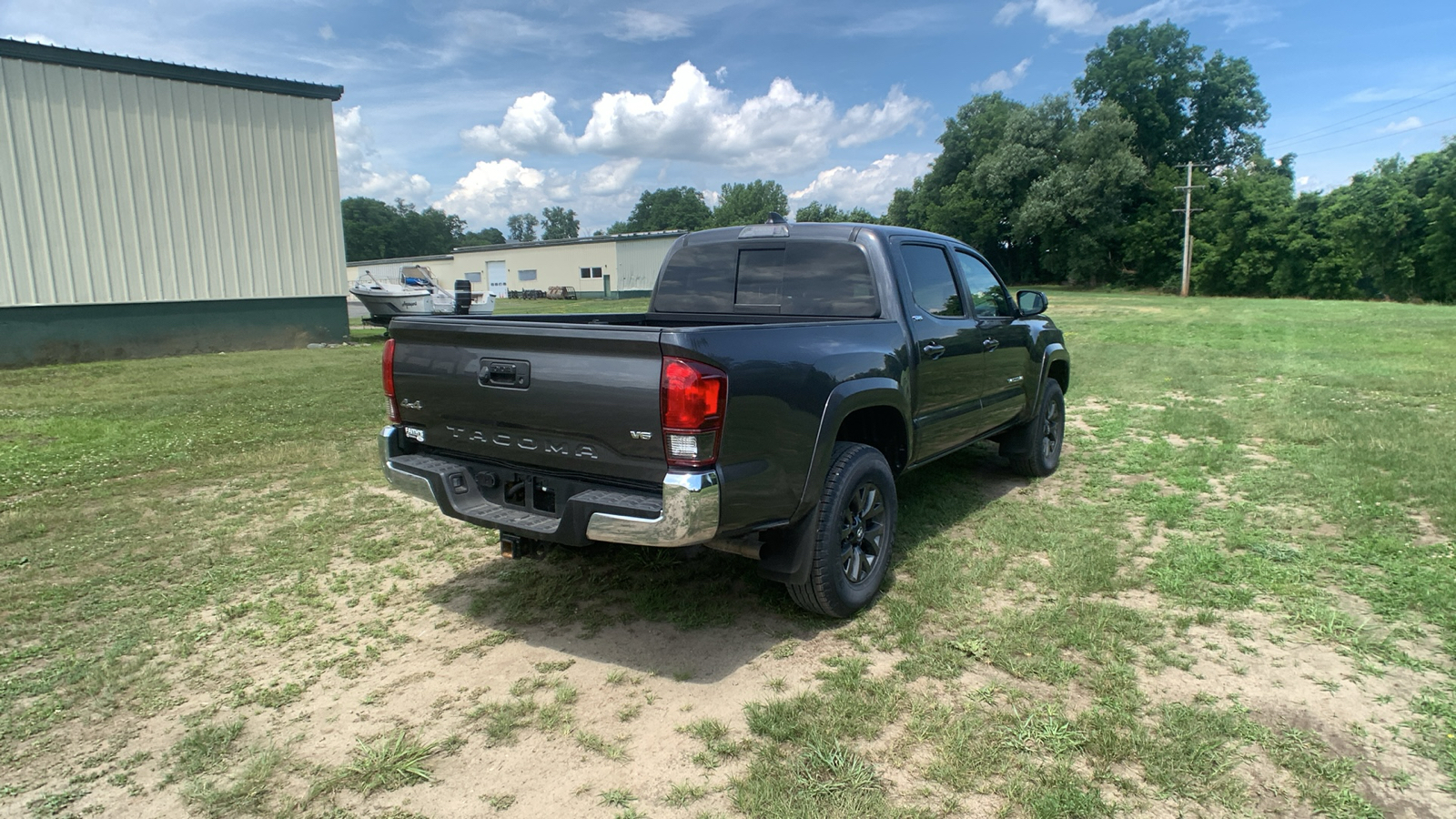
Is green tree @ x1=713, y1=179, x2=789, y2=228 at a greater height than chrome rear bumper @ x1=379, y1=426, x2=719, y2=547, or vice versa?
green tree @ x1=713, y1=179, x2=789, y2=228

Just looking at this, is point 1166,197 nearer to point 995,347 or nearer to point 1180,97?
point 1180,97

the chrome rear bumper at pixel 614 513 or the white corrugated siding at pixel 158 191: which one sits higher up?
the white corrugated siding at pixel 158 191

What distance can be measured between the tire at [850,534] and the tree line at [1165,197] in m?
27.4

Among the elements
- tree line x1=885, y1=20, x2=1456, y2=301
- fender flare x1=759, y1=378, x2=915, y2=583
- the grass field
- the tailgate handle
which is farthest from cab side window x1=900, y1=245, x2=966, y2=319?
tree line x1=885, y1=20, x2=1456, y2=301

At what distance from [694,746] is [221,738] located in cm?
171

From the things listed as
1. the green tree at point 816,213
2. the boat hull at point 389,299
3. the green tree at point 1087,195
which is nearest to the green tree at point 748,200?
the green tree at point 816,213

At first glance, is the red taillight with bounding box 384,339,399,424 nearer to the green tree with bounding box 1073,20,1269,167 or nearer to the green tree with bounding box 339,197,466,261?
the green tree with bounding box 1073,20,1269,167

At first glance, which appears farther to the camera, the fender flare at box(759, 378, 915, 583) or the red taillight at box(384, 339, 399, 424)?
the red taillight at box(384, 339, 399, 424)

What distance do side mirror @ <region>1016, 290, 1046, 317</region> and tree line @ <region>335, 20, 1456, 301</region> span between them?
24849 millimetres

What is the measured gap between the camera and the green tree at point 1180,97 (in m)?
60.4

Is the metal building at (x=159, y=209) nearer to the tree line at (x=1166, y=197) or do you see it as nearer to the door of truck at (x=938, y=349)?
the door of truck at (x=938, y=349)

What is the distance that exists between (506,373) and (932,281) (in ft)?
8.89

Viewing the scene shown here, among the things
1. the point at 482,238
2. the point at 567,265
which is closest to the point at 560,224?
the point at 482,238

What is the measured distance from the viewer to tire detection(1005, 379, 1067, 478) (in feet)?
20.6
